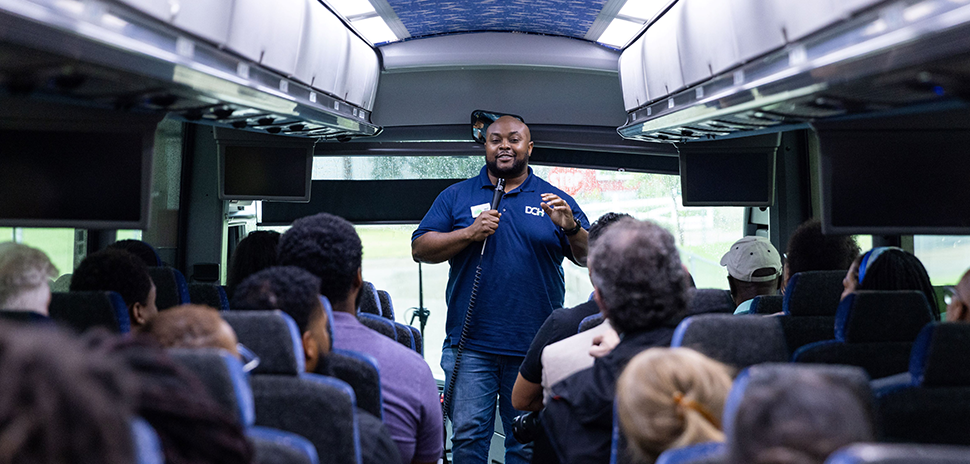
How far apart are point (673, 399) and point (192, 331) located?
1.10 meters

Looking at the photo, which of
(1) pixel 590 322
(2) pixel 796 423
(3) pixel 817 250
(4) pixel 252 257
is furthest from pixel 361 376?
(3) pixel 817 250

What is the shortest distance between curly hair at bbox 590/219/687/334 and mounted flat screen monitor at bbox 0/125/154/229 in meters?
1.82

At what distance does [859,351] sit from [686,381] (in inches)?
60.8

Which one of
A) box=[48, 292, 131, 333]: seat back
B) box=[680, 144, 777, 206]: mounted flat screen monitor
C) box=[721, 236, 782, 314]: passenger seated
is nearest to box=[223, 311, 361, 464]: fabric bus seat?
box=[48, 292, 131, 333]: seat back

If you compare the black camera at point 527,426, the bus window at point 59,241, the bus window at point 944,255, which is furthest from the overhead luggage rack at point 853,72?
the bus window at point 59,241

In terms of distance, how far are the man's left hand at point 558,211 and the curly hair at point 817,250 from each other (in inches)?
45.3

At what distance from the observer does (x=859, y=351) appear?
272 centimetres

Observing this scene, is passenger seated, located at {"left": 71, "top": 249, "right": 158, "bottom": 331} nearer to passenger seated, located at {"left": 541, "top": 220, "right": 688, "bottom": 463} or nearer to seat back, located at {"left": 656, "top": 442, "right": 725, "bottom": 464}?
passenger seated, located at {"left": 541, "top": 220, "right": 688, "bottom": 463}

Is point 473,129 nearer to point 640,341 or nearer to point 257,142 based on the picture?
point 257,142

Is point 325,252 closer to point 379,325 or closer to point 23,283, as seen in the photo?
point 379,325

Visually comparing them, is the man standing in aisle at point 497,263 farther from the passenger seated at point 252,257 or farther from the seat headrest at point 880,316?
the seat headrest at point 880,316

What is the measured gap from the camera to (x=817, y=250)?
3898mm

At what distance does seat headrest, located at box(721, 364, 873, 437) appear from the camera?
1300 mm

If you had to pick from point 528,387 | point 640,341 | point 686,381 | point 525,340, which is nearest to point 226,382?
point 686,381
